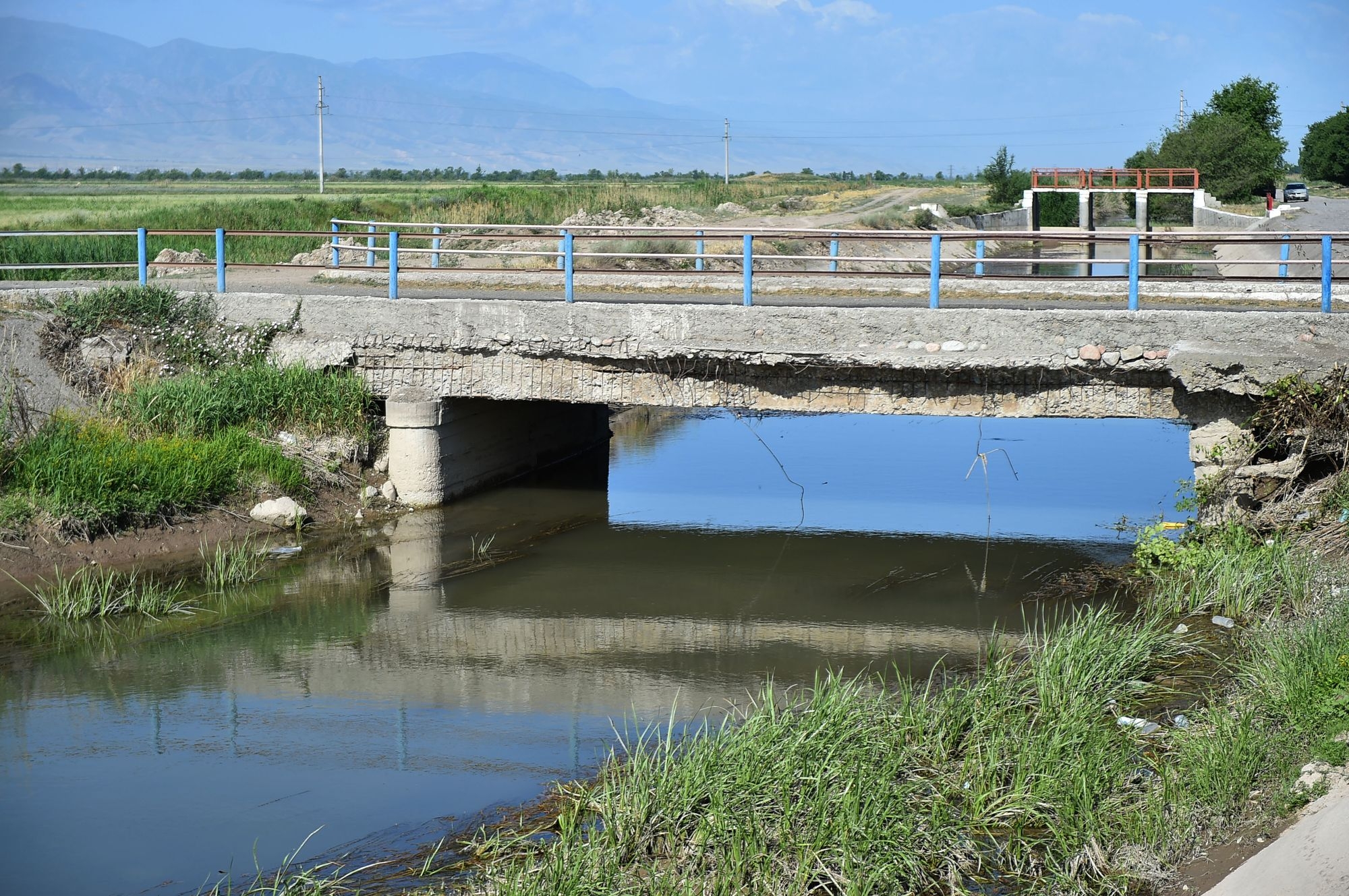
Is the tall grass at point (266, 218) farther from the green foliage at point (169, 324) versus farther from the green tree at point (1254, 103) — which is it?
the green tree at point (1254, 103)

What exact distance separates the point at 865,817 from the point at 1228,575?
586 cm

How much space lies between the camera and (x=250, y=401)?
15258mm

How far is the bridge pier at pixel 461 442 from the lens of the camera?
1543 cm

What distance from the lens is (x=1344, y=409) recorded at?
39.3 ft

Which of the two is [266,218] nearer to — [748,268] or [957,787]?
[748,268]

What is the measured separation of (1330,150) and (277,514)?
264 feet

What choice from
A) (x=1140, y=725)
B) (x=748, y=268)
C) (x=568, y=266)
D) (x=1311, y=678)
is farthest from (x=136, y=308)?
(x=1311, y=678)

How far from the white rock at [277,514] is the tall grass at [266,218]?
9208 millimetres

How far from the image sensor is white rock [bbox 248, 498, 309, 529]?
14461mm

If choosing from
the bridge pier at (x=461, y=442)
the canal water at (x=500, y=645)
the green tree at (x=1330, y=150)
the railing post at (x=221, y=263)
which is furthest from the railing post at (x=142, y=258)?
the green tree at (x=1330, y=150)

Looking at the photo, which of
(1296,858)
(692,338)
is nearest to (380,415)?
(692,338)

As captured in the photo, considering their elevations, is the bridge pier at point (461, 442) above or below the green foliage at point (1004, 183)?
below

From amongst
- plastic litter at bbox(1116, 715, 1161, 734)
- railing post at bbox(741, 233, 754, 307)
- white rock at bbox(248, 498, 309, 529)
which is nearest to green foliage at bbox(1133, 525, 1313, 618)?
plastic litter at bbox(1116, 715, 1161, 734)

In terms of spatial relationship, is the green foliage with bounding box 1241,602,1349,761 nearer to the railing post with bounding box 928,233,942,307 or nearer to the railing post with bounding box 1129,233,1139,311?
the railing post with bounding box 1129,233,1139,311
